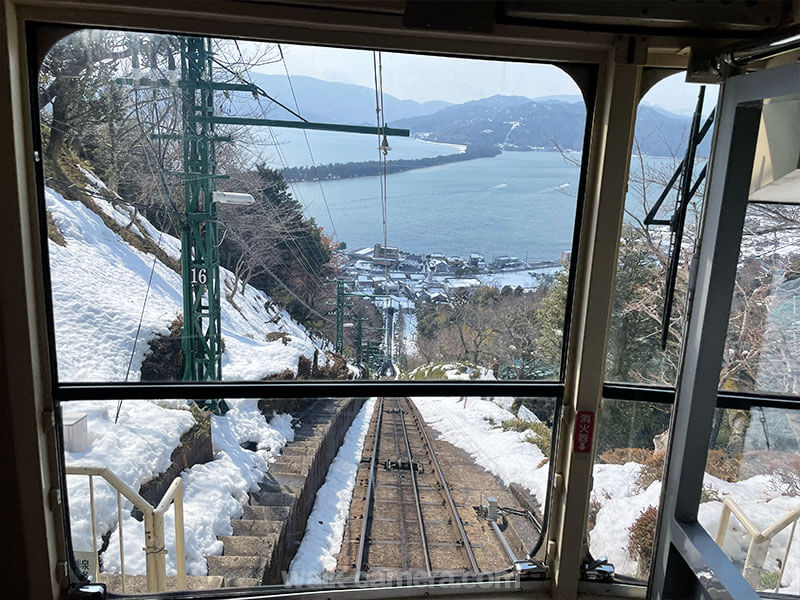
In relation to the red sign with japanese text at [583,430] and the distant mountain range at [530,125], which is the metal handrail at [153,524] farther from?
the distant mountain range at [530,125]

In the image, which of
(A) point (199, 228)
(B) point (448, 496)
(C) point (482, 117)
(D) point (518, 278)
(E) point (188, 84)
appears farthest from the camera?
(B) point (448, 496)

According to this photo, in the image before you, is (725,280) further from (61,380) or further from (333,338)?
(61,380)

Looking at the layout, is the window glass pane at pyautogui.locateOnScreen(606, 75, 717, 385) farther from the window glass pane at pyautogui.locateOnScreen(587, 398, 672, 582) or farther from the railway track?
the railway track

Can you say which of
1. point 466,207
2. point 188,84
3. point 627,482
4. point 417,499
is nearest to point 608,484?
point 627,482

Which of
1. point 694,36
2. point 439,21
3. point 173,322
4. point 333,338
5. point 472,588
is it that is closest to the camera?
point 439,21

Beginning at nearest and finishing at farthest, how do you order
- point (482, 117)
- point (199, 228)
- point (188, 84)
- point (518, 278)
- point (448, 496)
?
1. point (188, 84)
2. point (199, 228)
3. point (482, 117)
4. point (518, 278)
5. point (448, 496)

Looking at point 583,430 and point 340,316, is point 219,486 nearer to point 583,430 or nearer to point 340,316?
point 340,316

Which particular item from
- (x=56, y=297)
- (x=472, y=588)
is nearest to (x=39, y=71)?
(x=56, y=297)
